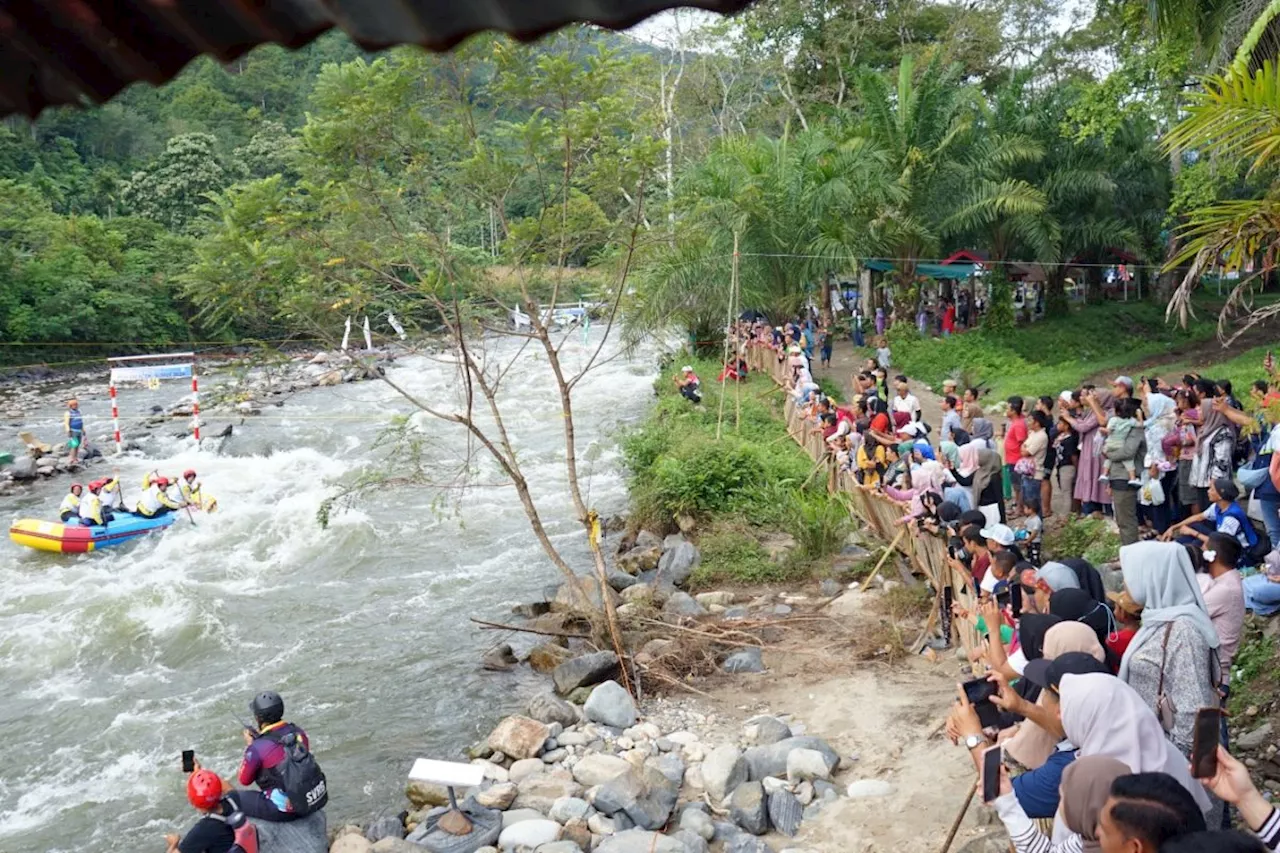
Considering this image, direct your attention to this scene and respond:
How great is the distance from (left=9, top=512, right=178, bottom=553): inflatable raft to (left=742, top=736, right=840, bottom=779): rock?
1197 cm

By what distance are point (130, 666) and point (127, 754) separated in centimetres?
230

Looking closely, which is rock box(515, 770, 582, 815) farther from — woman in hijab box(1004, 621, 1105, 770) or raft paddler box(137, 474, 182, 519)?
raft paddler box(137, 474, 182, 519)

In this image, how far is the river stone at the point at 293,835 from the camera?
603 centimetres

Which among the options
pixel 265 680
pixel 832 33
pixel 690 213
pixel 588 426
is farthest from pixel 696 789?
pixel 832 33

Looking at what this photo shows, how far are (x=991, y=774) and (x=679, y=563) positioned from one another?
27.3ft

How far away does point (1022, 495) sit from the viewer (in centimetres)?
1001

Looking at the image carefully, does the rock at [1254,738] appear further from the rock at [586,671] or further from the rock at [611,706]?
the rock at [586,671]

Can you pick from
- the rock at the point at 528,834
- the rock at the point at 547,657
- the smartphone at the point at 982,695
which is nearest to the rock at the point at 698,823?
the rock at the point at 528,834

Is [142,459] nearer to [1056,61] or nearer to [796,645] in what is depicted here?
[796,645]

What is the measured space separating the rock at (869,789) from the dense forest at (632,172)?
3732 millimetres

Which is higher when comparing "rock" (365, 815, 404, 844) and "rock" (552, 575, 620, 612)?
Answer: "rock" (552, 575, 620, 612)

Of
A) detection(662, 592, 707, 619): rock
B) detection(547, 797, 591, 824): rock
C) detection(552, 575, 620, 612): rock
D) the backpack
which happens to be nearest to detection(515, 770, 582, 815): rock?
detection(547, 797, 591, 824): rock

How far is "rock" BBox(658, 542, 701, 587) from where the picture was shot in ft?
39.3

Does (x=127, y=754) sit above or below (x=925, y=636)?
below
